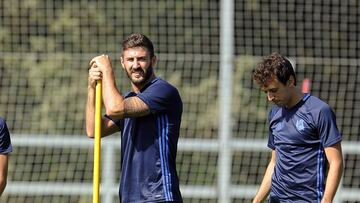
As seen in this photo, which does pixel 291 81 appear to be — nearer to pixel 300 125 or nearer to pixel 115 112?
pixel 300 125

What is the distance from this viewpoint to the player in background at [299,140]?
623 cm

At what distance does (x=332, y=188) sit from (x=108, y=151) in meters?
5.55

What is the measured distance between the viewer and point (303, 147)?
→ 6.39 meters

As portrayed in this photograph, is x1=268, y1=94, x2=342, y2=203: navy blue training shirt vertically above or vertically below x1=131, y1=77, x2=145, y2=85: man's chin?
below

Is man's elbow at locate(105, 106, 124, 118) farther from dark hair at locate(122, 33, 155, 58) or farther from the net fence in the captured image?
the net fence

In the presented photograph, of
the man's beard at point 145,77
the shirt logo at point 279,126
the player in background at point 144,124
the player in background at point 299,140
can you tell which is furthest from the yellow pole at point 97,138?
the shirt logo at point 279,126

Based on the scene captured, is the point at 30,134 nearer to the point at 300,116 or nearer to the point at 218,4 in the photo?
the point at 218,4

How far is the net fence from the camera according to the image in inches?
476

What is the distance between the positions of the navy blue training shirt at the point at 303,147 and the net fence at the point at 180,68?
4935mm

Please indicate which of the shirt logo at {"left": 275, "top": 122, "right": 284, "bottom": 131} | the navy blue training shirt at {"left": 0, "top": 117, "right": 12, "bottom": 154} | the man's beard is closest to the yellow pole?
the man's beard

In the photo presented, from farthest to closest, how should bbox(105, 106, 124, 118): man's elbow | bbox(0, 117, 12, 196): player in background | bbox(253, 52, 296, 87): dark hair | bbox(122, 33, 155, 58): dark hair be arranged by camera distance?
bbox(0, 117, 12, 196): player in background, bbox(253, 52, 296, 87): dark hair, bbox(122, 33, 155, 58): dark hair, bbox(105, 106, 124, 118): man's elbow

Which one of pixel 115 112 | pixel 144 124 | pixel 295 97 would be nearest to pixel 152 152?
pixel 144 124

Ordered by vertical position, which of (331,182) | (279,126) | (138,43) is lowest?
(331,182)

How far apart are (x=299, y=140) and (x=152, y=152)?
90 centimetres
